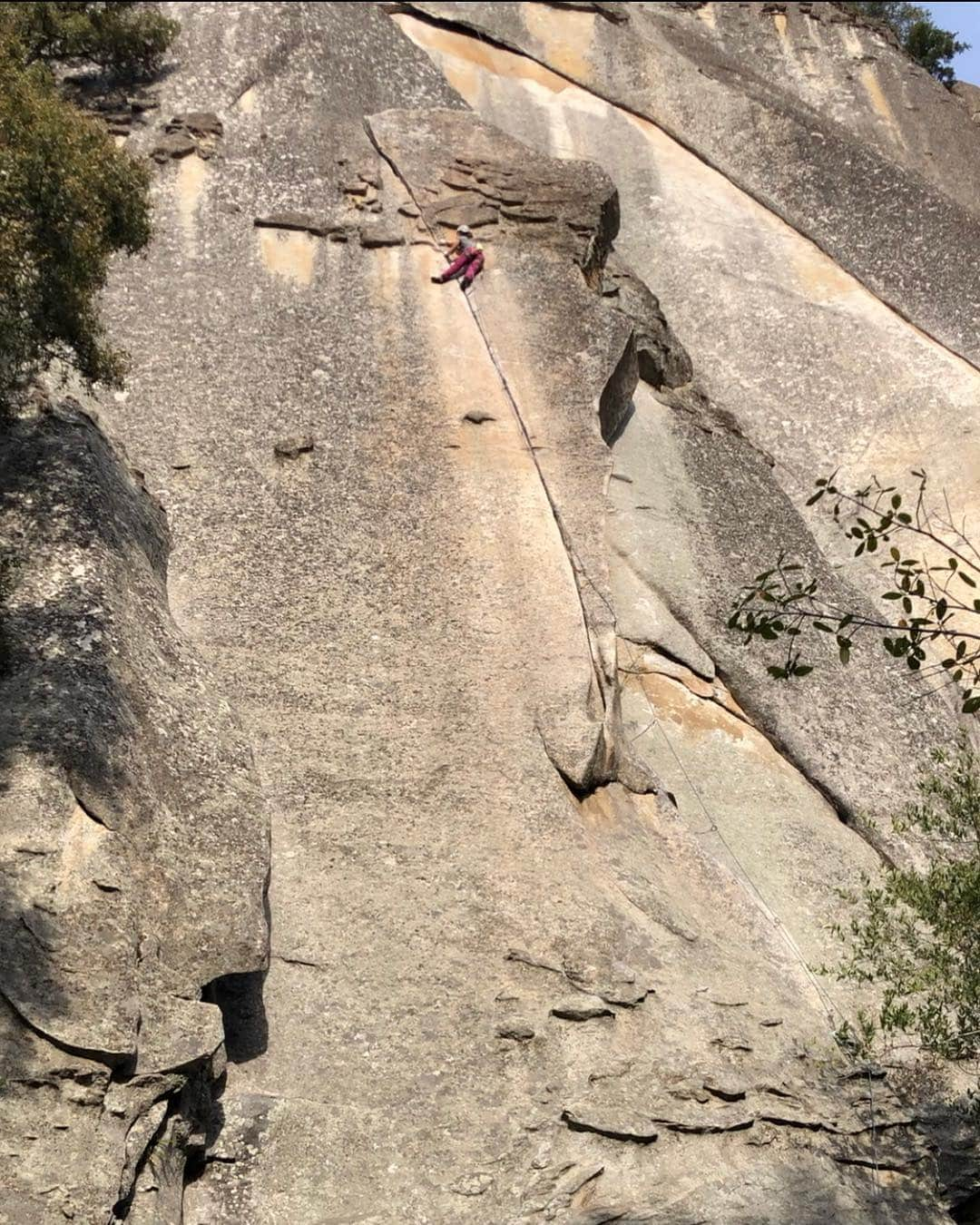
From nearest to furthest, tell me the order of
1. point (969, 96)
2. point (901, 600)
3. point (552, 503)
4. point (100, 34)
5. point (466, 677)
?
point (466, 677) → point (901, 600) → point (552, 503) → point (100, 34) → point (969, 96)

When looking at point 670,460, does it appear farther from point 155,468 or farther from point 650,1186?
point 650,1186

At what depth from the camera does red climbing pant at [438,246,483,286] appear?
18.8m

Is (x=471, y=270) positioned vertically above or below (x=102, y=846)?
above

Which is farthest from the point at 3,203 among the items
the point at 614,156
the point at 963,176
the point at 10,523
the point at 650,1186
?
the point at 963,176

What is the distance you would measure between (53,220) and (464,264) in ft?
23.1

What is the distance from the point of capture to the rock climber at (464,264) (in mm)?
18797

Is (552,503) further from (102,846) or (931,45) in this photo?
(931,45)

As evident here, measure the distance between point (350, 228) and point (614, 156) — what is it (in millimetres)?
7513

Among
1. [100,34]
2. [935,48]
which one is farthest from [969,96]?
[100,34]

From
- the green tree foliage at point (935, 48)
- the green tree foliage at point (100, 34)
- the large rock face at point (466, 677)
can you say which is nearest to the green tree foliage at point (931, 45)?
the green tree foliage at point (935, 48)

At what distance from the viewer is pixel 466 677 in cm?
1444

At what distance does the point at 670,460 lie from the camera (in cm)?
1878

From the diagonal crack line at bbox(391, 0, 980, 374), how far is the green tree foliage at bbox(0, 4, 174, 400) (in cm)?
1212

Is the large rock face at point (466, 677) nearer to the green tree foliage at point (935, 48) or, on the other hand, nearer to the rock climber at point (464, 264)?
the rock climber at point (464, 264)
